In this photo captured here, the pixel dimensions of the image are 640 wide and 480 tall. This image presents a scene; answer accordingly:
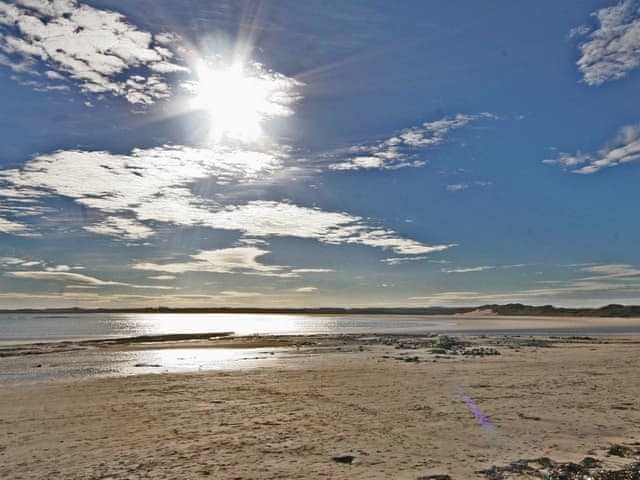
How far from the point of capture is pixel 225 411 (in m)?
17.1

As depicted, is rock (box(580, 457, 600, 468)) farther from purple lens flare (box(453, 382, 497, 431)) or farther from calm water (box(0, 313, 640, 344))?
calm water (box(0, 313, 640, 344))

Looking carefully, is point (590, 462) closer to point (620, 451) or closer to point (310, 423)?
point (620, 451)

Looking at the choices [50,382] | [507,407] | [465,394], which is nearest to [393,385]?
[465,394]

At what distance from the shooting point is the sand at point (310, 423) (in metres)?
11.3

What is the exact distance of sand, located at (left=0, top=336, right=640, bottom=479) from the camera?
37.0 feet

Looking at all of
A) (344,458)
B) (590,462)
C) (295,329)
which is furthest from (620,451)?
(295,329)

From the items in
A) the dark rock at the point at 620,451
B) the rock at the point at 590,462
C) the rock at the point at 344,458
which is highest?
the dark rock at the point at 620,451

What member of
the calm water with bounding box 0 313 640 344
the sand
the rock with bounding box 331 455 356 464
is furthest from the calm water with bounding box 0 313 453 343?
the rock with bounding box 331 455 356 464

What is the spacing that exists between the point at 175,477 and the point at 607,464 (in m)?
10.1

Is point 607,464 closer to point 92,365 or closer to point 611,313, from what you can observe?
point 92,365

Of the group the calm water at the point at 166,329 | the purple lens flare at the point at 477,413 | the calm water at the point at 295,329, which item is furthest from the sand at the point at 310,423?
the calm water at the point at 166,329

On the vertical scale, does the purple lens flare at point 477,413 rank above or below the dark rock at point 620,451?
above

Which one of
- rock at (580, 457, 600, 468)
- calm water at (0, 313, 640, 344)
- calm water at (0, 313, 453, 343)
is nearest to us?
rock at (580, 457, 600, 468)

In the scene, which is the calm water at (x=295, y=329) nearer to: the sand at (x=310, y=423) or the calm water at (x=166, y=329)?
the calm water at (x=166, y=329)
